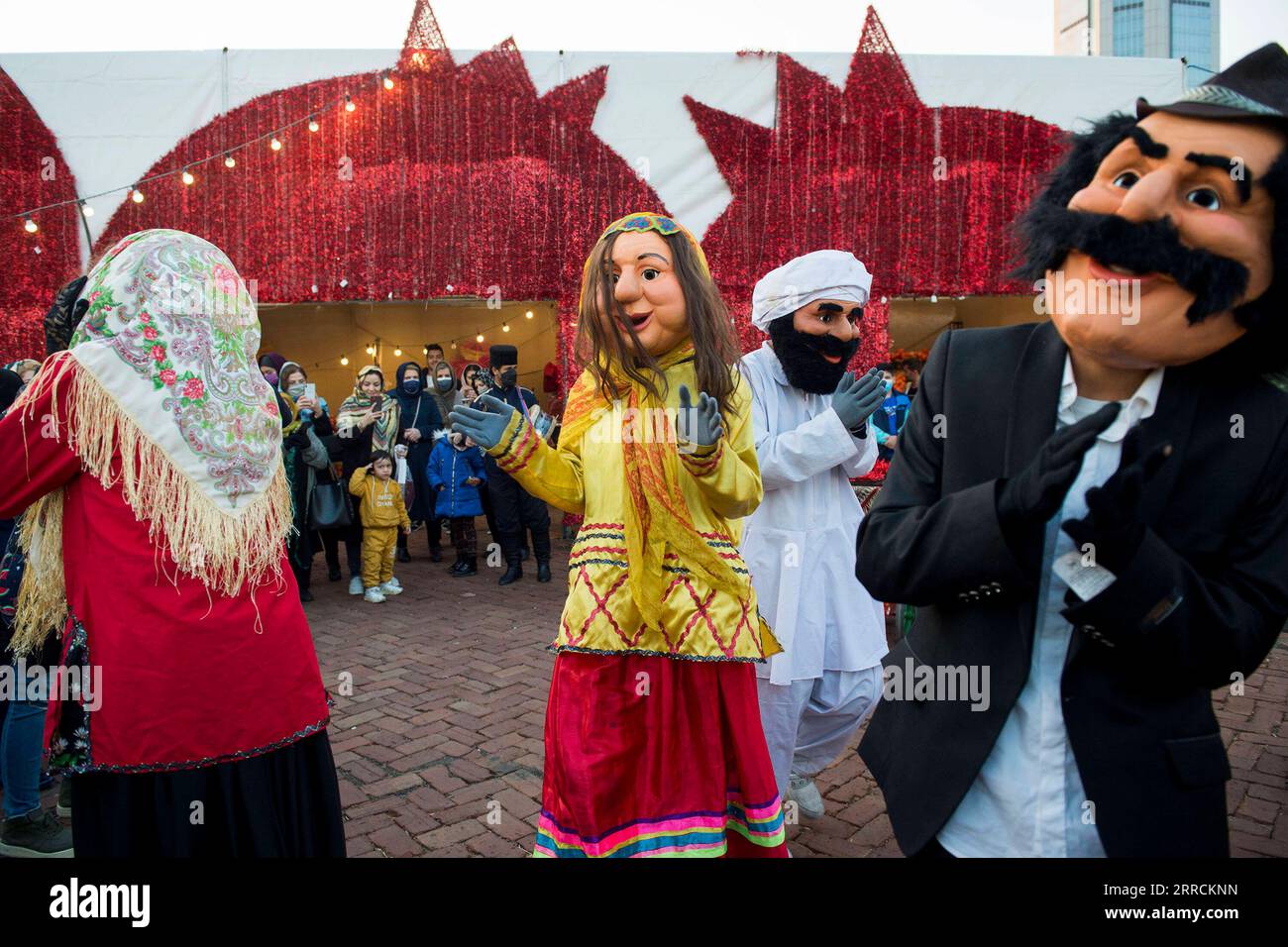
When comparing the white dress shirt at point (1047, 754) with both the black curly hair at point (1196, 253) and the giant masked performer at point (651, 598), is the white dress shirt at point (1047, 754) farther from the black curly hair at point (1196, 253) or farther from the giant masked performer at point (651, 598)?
the giant masked performer at point (651, 598)

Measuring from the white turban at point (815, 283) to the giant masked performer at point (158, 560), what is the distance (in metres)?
1.86

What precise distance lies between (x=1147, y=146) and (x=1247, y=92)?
0.52ft

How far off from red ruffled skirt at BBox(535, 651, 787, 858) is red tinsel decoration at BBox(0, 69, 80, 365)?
31.4 ft

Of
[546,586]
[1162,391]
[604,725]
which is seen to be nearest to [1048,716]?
[1162,391]

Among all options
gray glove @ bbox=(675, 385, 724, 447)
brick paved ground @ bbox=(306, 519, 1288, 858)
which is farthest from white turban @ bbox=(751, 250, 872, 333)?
brick paved ground @ bbox=(306, 519, 1288, 858)

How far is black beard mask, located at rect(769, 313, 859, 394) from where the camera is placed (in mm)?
3135

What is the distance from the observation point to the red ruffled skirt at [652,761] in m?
2.25

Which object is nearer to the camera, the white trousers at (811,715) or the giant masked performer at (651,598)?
the giant masked performer at (651,598)

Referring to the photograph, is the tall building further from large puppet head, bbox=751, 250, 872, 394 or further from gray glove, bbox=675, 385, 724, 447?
gray glove, bbox=675, 385, 724, 447

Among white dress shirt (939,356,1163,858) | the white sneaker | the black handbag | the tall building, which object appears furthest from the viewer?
the tall building

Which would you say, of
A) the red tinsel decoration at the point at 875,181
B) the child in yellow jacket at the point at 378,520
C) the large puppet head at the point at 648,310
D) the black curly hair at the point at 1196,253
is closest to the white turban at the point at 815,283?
the large puppet head at the point at 648,310

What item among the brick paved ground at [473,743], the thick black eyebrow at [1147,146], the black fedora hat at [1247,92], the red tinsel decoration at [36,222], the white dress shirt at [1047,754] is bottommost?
the brick paved ground at [473,743]

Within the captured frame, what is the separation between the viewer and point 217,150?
935 cm
